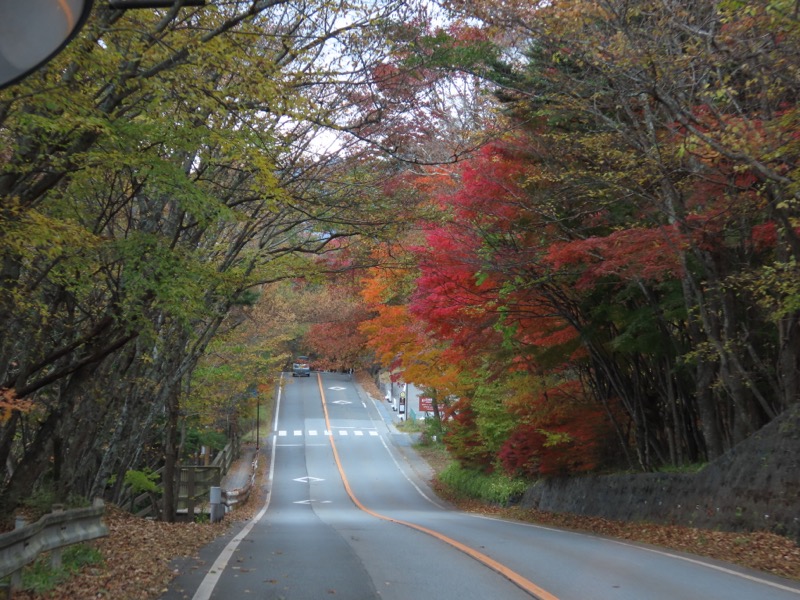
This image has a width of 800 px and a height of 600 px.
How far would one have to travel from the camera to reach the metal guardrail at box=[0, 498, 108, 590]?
7.01 metres

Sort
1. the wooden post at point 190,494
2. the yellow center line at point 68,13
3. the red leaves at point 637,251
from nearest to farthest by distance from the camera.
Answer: the yellow center line at point 68,13
the red leaves at point 637,251
the wooden post at point 190,494

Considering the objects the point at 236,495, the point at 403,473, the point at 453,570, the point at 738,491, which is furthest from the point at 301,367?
the point at 453,570

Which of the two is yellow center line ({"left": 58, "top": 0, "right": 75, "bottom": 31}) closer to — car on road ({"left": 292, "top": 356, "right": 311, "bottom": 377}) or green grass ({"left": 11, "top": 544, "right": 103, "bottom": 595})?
green grass ({"left": 11, "top": 544, "right": 103, "bottom": 595})

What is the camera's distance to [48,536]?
8531 millimetres

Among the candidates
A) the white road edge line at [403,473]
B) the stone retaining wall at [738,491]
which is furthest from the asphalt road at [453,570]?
the white road edge line at [403,473]

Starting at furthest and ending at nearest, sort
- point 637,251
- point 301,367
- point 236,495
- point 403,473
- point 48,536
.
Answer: point 301,367
point 403,473
point 236,495
point 637,251
point 48,536

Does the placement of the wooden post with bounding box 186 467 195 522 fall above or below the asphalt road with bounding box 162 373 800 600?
above

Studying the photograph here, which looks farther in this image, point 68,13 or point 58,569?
point 58,569

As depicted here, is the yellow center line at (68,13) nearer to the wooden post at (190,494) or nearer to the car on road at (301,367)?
the wooden post at (190,494)

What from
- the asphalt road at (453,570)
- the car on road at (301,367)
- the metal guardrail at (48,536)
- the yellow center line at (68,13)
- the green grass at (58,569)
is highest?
the car on road at (301,367)

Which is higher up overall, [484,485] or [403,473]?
[403,473]

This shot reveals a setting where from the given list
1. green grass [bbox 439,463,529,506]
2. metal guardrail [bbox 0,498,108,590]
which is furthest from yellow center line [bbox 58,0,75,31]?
green grass [bbox 439,463,529,506]

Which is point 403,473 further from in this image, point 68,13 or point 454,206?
point 68,13

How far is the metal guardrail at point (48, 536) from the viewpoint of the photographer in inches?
276
